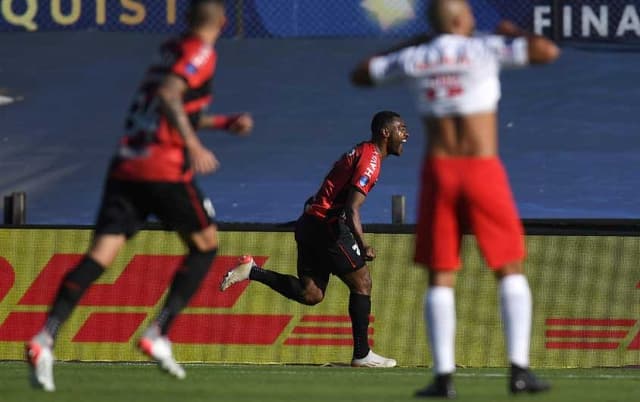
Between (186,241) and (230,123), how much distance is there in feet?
2.31

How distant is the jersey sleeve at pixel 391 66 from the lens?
775 cm

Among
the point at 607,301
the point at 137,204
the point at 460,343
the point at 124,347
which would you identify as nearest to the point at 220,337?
the point at 124,347

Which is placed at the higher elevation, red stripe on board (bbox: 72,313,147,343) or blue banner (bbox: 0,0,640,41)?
blue banner (bbox: 0,0,640,41)

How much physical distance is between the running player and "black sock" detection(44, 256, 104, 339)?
462 cm

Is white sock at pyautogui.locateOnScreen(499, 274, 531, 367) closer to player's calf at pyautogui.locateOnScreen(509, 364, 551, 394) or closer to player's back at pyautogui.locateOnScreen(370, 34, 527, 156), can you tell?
player's calf at pyautogui.locateOnScreen(509, 364, 551, 394)

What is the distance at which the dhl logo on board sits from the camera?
555 inches

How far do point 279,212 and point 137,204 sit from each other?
1192 centimetres

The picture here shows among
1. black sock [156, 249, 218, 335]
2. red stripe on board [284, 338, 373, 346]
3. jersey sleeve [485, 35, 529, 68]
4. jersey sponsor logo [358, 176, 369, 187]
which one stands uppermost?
jersey sleeve [485, 35, 529, 68]

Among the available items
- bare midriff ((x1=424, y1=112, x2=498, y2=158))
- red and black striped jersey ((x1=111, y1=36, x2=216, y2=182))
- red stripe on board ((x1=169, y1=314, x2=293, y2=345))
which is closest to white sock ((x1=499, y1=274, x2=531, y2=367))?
bare midriff ((x1=424, y1=112, x2=498, y2=158))

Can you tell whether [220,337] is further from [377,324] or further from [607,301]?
[607,301]

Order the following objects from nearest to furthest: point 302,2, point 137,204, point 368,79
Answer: point 368,79, point 137,204, point 302,2

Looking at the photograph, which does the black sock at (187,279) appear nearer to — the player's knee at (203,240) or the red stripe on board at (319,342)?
the player's knee at (203,240)

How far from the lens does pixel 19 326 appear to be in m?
14.1

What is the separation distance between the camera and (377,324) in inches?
556
